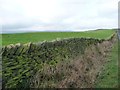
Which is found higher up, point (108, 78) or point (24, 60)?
point (24, 60)

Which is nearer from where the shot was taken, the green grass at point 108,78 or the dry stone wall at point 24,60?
the dry stone wall at point 24,60

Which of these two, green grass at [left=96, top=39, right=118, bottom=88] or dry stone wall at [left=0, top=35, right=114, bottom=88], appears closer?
dry stone wall at [left=0, top=35, right=114, bottom=88]

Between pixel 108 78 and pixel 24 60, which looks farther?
pixel 108 78

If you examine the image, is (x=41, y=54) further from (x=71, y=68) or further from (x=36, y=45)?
(x=71, y=68)

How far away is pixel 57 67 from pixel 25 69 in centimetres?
235

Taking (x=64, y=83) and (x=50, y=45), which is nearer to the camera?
→ (x=64, y=83)

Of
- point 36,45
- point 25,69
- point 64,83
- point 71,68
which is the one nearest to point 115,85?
point 71,68

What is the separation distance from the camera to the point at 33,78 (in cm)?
902

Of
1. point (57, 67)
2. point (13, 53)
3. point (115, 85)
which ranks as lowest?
point (115, 85)

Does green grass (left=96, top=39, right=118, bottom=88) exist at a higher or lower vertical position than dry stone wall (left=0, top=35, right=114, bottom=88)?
lower

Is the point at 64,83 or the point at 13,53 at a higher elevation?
the point at 13,53

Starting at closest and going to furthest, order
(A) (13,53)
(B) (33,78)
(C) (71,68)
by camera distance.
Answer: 1. (A) (13,53)
2. (B) (33,78)
3. (C) (71,68)

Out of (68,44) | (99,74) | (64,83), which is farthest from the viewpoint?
(68,44)

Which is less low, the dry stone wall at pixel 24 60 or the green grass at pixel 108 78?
the dry stone wall at pixel 24 60
